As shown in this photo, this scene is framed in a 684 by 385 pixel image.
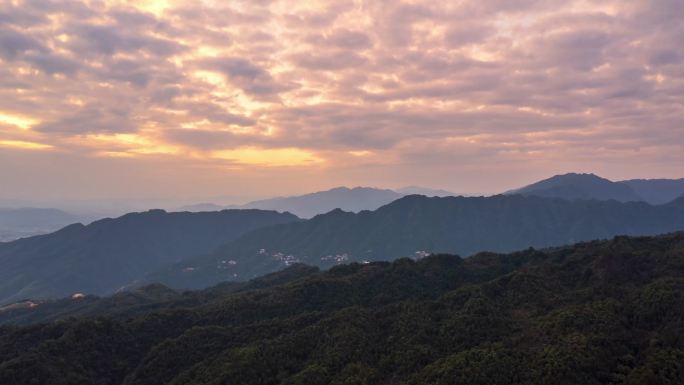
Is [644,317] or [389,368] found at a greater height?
[644,317]

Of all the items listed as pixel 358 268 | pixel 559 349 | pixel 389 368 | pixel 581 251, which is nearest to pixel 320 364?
pixel 389 368

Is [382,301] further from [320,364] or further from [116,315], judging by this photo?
[116,315]

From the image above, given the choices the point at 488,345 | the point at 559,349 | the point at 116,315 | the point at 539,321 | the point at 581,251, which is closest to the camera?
the point at 559,349

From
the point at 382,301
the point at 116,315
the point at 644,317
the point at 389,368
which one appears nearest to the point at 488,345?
the point at 389,368

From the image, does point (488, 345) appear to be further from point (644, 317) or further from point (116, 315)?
point (116, 315)

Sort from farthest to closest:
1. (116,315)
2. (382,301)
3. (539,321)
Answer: (116,315), (382,301), (539,321)

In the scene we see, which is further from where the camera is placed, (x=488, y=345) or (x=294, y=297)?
(x=294, y=297)
